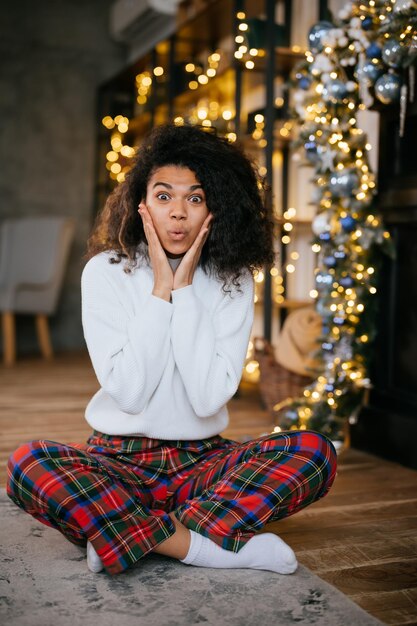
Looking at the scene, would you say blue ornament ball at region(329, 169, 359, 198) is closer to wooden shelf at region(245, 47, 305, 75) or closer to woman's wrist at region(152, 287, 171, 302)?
woman's wrist at region(152, 287, 171, 302)

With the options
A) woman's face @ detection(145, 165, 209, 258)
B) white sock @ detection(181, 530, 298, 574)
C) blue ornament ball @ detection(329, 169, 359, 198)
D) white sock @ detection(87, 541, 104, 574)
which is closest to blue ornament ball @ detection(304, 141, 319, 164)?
blue ornament ball @ detection(329, 169, 359, 198)

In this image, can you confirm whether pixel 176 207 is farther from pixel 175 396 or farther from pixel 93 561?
pixel 93 561

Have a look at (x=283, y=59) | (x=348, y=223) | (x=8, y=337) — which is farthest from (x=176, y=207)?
(x=8, y=337)

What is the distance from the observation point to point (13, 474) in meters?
1.46

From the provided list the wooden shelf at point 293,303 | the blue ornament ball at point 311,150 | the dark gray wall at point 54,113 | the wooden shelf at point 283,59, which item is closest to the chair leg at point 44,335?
the dark gray wall at point 54,113

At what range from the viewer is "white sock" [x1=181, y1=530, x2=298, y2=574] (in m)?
1.45

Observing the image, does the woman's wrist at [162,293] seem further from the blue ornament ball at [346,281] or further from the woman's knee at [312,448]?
the blue ornament ball at [346,281]

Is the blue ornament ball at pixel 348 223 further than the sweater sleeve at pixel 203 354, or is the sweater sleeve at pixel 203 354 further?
the blue ornament ball at pixel 348 223

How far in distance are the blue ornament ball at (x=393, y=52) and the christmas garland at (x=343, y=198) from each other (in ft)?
0.31

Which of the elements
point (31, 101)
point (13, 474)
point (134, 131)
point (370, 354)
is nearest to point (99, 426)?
point (13, 474)

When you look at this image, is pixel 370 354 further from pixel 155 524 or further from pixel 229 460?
pixel 155 524

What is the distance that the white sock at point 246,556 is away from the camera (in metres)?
1.45

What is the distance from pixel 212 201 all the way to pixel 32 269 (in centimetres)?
410

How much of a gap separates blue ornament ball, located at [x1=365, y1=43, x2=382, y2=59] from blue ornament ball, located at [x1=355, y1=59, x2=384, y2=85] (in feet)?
0.04
